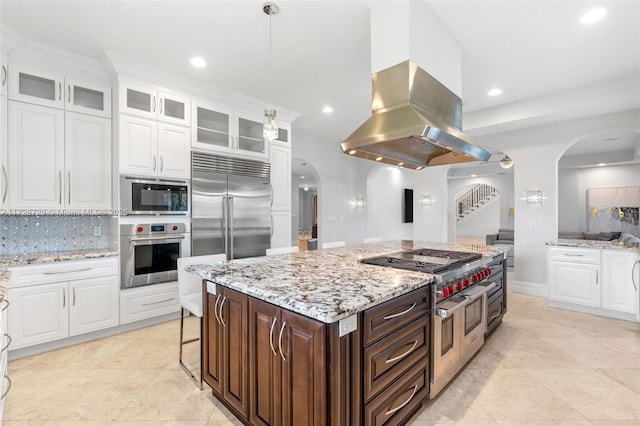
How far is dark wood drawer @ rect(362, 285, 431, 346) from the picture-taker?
1.38 m

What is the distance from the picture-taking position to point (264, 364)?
4.96 feet

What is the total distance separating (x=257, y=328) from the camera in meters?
1.55

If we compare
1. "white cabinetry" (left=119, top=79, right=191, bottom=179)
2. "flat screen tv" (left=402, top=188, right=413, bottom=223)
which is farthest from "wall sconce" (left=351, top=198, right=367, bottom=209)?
"white cabinetry" (left=119, top=79, right=191, bottom=179)

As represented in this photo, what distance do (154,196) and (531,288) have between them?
548cm

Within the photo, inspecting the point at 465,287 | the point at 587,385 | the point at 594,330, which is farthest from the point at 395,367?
the point at 594,330

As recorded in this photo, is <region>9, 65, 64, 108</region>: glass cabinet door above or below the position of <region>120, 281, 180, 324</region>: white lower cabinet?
above

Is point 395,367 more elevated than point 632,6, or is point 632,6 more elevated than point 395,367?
Answer: point 632,6

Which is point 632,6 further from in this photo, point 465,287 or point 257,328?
point 257,328

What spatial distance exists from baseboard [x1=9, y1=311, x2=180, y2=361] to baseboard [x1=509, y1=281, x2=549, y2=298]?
5.04 m

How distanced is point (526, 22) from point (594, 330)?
10.6ft

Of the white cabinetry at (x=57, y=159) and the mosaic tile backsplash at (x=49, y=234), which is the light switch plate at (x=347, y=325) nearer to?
the white cabinetry at (x=57, y=159)

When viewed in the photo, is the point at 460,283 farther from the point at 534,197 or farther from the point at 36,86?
the point at 36,86

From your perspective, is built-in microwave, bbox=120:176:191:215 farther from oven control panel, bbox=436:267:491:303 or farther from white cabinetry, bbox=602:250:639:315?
white cabinetry, bbox=602:250:639:315

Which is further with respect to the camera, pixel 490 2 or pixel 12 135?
pixel 12 135
